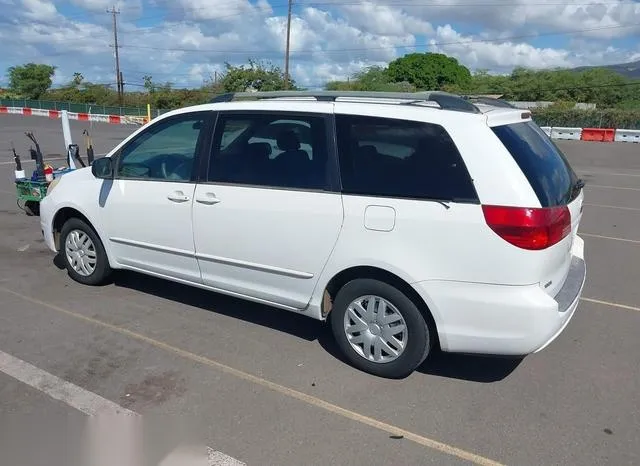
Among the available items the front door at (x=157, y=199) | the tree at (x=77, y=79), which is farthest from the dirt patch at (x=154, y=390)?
the tree at (x=77, y=79)

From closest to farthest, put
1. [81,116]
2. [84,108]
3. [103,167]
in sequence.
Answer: [103,167], [81,116], [84,108]

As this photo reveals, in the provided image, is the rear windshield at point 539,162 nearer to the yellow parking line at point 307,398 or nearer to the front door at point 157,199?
the yellow parking line at point 307,398

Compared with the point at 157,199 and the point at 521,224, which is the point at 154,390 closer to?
the point at 157,199

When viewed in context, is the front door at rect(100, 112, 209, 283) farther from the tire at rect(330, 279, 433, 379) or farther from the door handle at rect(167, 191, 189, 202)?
the tire at rect(330, 279, 433, 379)

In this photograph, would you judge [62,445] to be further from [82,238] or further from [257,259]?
[82,238]

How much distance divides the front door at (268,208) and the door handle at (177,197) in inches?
4.8

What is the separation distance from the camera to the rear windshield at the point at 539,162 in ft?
10.9

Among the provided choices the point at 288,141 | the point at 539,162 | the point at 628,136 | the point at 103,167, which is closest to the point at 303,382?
the point at 288,141

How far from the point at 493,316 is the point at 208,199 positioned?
2233mm

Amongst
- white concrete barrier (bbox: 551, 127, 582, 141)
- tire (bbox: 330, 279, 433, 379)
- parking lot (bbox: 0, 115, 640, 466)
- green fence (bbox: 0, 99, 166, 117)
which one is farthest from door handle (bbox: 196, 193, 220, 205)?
green fence (bbox: 0, 99, 166, 117)

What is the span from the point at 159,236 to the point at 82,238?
1127 mm

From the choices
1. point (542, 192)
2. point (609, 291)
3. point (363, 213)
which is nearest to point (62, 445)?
point (363, 213)

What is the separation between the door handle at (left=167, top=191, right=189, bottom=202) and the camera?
14.3ft

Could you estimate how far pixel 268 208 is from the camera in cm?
390
